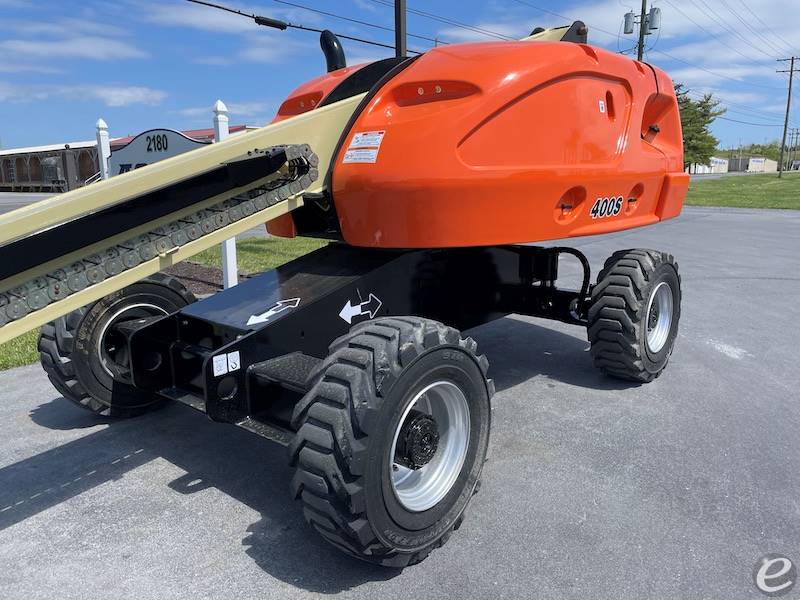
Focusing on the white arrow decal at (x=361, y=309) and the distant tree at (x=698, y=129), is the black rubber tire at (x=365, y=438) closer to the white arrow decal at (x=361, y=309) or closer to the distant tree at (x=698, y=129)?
the white arrow decal at (x=361, y=309)

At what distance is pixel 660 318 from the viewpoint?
5238 millimetres

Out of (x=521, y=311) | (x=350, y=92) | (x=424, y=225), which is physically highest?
(x=350, y=92)

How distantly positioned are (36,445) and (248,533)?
1.76 metres

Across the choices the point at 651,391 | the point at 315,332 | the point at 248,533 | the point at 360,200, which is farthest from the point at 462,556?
the point at 651,391

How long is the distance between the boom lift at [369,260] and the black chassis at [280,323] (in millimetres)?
13

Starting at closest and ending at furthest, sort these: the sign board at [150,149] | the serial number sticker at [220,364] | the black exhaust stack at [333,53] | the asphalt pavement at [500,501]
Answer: the asphalt pavement at [500,501] < the serial number sticker at [220,364] < the black exhaust stack at [333,53] < the sign board at [150,149]

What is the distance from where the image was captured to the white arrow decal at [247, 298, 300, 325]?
3365 mm

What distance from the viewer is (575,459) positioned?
375cm

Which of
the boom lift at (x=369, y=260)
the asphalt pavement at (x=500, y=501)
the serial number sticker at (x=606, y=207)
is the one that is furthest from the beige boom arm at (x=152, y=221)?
the serial number sticker at (x=606, y=207)

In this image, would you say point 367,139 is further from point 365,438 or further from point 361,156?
point 365,438

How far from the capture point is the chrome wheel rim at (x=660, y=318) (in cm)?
510

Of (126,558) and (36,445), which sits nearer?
(126,558)

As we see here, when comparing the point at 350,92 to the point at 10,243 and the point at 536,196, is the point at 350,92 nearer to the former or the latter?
the point at 536,196

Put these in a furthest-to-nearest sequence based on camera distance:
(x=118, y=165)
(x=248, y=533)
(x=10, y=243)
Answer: (x=118, y=165) < (x=248, y=533) < (x=10, y=243)
